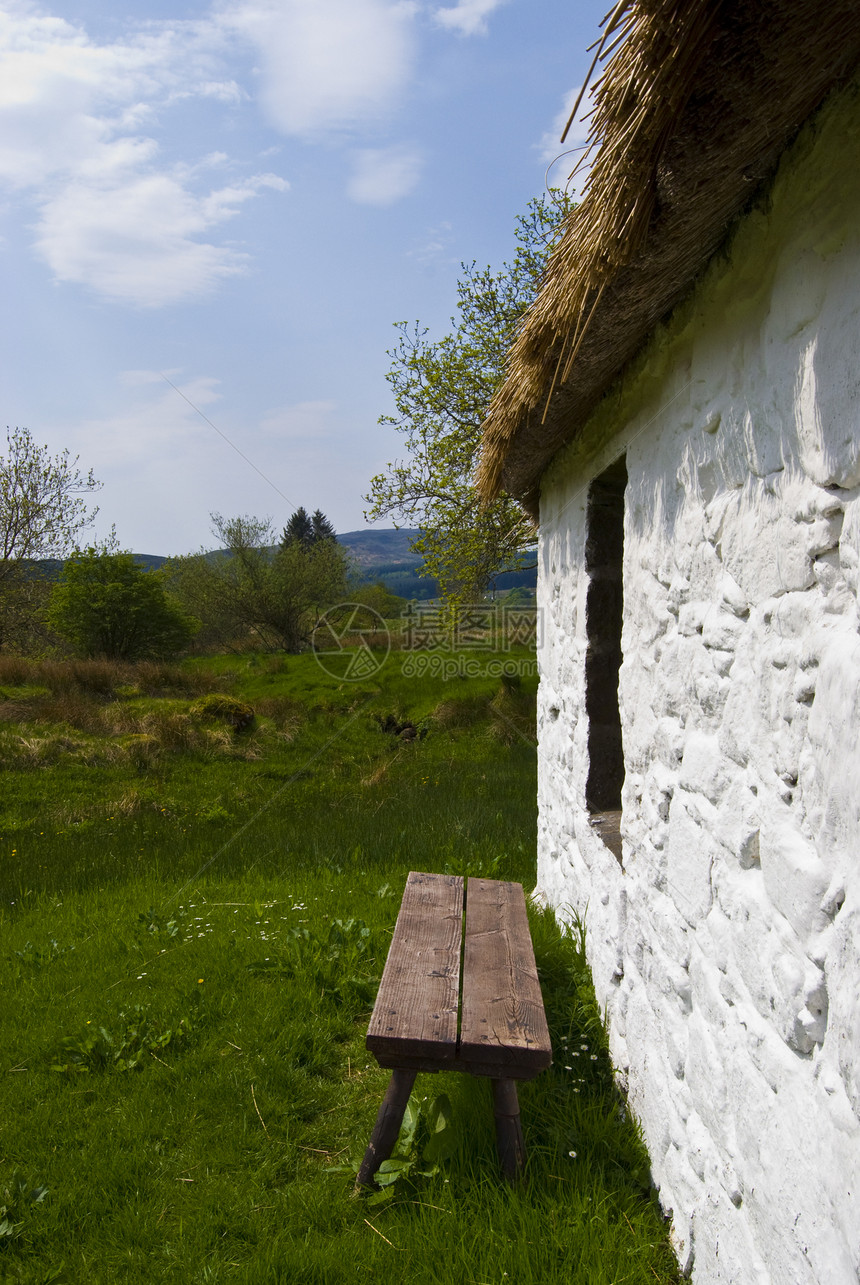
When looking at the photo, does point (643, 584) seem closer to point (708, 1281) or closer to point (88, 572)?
point (708, 1281)

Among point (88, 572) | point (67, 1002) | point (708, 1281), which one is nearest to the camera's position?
point (708, 1281)

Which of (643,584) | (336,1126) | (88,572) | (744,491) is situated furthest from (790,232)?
(88,572)

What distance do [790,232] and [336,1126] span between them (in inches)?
124

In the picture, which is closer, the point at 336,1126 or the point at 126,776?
the point at 336,1126

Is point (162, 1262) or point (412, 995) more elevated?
point (412, 995)

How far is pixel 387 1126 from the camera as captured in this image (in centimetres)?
244

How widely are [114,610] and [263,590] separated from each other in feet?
19.9

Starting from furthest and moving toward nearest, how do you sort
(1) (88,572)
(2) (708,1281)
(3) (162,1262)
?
(1) (88,572) → (3) (162,1262) → (2) (708,1281)

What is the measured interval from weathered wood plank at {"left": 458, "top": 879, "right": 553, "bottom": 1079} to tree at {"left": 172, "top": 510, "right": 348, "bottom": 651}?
2194cm

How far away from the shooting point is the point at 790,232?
1.47m

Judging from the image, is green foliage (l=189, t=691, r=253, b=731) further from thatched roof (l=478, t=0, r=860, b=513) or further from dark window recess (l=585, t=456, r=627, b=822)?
thatched roof (l=478, t=0, r=860, b=513)

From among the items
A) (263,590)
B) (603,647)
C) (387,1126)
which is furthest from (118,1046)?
(263,590)

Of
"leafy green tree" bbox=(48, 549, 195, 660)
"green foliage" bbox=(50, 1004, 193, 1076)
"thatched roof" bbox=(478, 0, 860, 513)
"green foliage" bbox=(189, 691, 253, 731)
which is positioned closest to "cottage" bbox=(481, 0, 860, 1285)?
"thatched roof" bbox=(478, 0, 860, 513)

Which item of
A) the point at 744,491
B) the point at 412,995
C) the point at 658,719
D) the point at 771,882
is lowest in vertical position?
the point at 412,995
